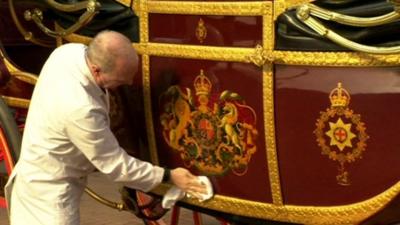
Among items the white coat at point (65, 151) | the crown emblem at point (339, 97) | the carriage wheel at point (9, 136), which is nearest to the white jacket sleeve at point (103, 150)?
the white coat at point (65, 151)

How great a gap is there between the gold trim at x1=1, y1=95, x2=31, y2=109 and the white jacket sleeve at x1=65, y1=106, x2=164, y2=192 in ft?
3.14

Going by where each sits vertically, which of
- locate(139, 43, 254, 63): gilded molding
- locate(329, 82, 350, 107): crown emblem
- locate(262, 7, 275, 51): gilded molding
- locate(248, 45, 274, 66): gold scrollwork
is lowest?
locate(329, 82, 350, 107): crown emblem

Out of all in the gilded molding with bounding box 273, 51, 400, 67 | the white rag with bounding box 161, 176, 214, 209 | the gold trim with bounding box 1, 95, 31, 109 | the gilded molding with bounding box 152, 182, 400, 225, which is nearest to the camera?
the gilded molding with bounding box 273, 51, 400, 67

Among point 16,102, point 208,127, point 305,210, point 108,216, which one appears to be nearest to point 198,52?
point 208,127

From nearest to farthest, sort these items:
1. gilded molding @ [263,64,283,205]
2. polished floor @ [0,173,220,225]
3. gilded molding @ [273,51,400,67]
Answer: gilded molding @ [273,51,400,67] < gilded molding @ [263,64,283,205] < polished floor @ [0,173,220,225]

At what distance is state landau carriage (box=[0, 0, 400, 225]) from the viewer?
2.26m

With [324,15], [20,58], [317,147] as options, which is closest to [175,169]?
[317,147]

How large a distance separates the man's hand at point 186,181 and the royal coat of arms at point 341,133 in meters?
0.41

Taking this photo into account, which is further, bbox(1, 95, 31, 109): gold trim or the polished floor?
the polished floor

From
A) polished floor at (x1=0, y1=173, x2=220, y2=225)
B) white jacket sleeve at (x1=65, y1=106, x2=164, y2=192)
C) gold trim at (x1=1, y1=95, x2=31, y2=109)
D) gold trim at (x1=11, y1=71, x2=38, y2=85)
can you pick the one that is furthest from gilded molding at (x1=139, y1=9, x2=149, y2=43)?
polished floor at (x1=0, y1=173, x2=220, y2=225)

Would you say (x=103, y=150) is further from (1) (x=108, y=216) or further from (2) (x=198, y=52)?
(1) (x=108, y=216)

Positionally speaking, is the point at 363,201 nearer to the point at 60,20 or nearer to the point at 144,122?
the point at 144,122

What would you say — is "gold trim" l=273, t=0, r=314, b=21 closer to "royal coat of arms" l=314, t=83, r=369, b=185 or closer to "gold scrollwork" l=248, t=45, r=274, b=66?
"gold scrollwork" l=248, t=45, r=274, b=66

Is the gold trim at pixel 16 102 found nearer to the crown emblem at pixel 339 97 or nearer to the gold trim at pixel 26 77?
the gold trim at pixel 26 77
